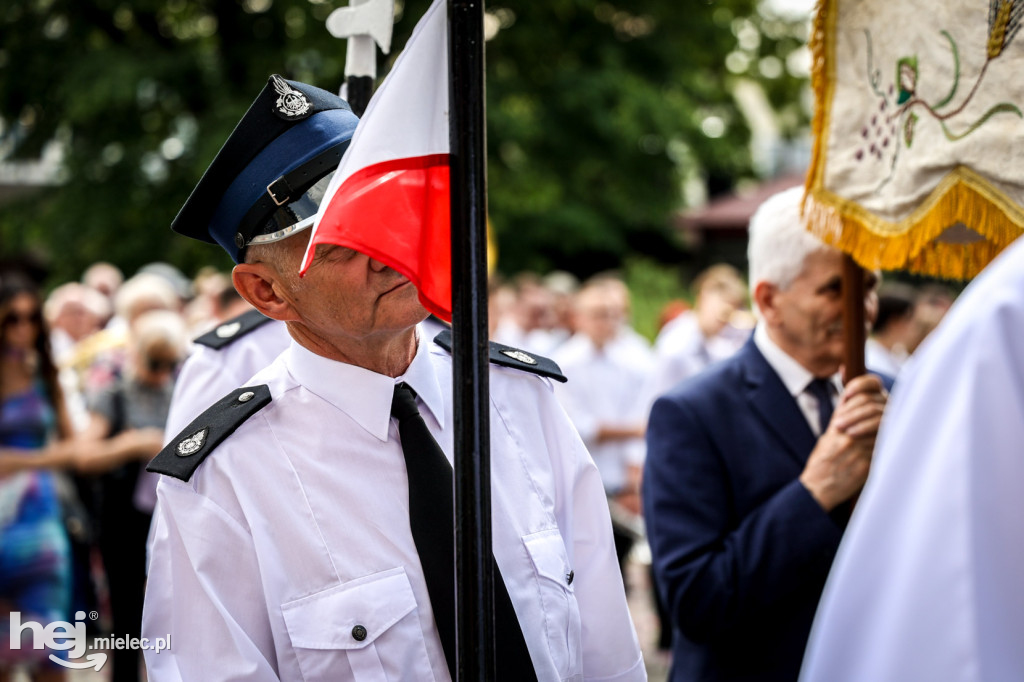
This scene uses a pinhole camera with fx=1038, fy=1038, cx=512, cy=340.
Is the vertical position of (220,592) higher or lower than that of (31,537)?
higher

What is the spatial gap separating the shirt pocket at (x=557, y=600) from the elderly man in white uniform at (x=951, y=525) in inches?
32.3

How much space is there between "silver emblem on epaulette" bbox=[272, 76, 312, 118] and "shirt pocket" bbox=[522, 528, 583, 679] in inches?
33.0

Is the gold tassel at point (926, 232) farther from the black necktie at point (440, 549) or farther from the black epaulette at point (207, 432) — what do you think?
the black epaulette at point (207, 432)

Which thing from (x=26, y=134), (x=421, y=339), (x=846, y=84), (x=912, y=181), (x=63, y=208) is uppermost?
(x=846, y=84)

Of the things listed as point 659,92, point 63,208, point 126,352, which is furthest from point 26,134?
point 126,352

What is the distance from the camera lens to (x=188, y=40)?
567 inches

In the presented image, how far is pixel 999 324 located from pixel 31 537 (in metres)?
4.07

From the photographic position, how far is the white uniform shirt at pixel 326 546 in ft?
5.33

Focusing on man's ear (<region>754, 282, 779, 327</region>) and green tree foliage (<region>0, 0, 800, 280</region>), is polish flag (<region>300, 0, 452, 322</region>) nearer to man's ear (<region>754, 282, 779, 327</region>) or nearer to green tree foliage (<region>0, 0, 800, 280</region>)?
man's ear (<region>754, 282, 779, 327</region>)

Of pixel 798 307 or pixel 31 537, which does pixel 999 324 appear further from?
pixel 31 537

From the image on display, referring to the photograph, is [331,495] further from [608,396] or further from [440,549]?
[608,396]

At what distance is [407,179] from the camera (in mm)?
1456

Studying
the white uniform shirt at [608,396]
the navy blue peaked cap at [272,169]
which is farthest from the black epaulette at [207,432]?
the white uniform shirt at [608,396]

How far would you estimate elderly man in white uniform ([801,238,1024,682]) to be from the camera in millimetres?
919
